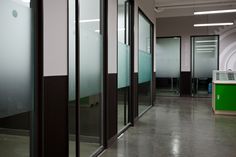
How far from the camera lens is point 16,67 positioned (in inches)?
83.7

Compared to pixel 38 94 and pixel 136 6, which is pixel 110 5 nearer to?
pixel 136 6

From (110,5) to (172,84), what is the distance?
8.91 m

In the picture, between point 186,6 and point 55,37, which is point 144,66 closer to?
point 186,6

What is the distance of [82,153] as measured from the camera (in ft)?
12.2

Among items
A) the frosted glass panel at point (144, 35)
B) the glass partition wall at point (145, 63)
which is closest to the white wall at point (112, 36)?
the glass partition wall at point (145, 63)

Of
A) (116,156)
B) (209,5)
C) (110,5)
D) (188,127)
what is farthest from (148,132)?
(209,5)

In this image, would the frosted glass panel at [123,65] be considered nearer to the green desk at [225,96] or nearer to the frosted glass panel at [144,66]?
the frosted glass panel at [144,66]

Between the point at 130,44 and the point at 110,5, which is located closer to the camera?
the point at 110,5

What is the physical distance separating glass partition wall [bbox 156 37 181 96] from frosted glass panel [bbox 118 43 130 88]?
23.3ft

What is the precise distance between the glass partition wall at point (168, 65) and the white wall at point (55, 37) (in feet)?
33.6

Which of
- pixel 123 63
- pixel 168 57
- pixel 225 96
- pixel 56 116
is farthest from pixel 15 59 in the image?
pixel 168 57

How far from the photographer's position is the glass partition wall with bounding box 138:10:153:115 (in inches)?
279

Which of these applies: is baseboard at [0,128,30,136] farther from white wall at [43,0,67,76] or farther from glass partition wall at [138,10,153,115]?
glass partition wall at [138,10,153,115]

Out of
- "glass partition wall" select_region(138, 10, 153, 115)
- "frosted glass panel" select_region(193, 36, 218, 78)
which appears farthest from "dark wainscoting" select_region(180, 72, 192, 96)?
"glass partition wall" select_region(138, 10, 153, 115)
